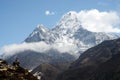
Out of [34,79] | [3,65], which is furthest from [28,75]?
[3,65]

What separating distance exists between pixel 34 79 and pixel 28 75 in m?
1.42

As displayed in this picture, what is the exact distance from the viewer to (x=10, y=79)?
5866 cm

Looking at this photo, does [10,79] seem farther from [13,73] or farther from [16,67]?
[16,67]

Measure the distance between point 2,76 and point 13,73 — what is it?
310 centimetres

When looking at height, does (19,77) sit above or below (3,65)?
below

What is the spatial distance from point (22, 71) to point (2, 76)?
6.45 meters

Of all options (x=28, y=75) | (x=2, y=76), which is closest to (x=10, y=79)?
Answer: (x=2, y=76)

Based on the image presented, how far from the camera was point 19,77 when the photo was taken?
6106 centimetres

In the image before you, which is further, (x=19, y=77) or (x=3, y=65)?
(x=3, y=65)

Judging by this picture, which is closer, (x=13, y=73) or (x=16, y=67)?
(x=13, y=73)

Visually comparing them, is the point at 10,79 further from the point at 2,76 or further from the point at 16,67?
the point at 16,67

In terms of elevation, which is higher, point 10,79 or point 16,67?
point 16,67

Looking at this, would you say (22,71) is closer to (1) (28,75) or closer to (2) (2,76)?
(1) (28,75)

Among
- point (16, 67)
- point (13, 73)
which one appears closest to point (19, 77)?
point (13, 73)
